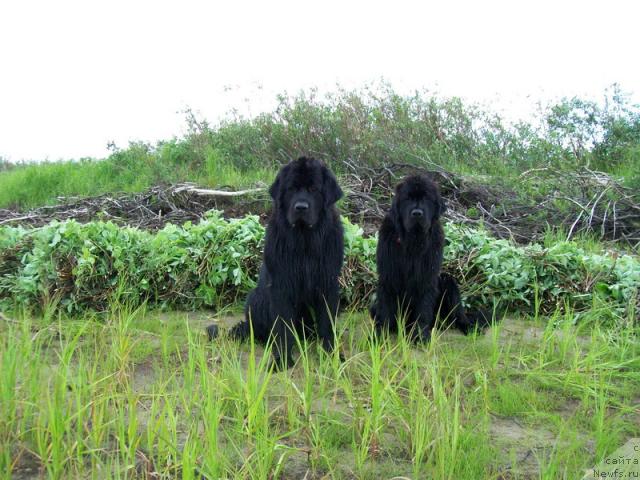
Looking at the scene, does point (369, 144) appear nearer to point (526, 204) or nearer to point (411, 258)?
point (526, 204)

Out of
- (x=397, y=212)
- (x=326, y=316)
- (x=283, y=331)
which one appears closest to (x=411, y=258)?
(x=397, y=212)

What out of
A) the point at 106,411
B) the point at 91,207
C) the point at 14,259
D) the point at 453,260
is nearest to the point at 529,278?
the point at 453,260

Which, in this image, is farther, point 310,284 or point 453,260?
point 453,260

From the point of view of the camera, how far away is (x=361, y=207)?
859 centimetres

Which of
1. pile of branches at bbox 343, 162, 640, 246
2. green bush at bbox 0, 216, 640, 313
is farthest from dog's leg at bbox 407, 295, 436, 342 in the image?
pile of branches at bbox 343, 162, 640, 246

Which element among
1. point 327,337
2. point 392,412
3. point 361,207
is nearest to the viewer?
point 392,412

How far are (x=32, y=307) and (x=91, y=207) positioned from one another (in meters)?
3.67

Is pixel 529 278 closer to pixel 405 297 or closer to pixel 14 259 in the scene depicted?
pixel 405 297

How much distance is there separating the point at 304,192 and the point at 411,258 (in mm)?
1237

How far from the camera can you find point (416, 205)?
16.8 ft

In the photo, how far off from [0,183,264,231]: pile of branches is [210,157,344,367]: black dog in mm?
4170

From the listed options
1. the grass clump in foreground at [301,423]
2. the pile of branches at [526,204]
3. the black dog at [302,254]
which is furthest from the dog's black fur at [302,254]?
the pile of branches at [526,204]

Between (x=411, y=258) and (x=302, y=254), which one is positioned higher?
Result: (x=302, y=254)

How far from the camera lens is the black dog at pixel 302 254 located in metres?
4.70
